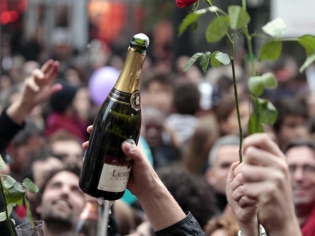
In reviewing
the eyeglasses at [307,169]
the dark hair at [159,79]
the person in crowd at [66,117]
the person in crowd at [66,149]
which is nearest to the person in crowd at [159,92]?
the dark hair at [159,79]

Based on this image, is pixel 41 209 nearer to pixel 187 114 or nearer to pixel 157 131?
pixel 157 131

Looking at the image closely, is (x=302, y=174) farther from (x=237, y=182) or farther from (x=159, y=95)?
(x=159, y=95)

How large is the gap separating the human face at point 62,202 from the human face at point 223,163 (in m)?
1.10

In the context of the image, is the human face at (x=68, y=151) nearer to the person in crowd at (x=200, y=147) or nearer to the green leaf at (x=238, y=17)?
the person in crowd at (x=200, y=147)

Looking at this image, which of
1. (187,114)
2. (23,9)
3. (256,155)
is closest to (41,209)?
(256,155)

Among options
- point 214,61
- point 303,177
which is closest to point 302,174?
point 303,177

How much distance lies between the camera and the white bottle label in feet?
5.41

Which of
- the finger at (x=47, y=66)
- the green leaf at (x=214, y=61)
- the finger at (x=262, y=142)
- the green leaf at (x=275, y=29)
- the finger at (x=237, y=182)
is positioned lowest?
the finger at (x=47, y=66)

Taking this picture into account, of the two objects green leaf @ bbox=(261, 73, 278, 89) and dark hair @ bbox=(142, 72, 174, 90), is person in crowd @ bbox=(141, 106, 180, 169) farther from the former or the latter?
green leaf @ bbox=(261, 73, 278, 89)

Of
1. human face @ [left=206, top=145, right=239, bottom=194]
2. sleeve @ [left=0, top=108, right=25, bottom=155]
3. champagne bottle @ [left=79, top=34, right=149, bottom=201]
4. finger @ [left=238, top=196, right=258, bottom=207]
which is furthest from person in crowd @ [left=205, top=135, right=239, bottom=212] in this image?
finger @ [left=238, top=196, right=258, bottom=207]

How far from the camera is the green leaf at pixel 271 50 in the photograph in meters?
1.24

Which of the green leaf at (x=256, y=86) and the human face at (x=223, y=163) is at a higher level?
the green leaf at (x=256, y=86)

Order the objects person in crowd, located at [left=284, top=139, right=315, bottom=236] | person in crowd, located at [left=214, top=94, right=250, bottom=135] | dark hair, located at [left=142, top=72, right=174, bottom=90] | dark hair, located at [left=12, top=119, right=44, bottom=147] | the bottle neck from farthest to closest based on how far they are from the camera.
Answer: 1. dark hair, located at [left=142, top=72, right=174, bottom=90]
2. person in crowd, located at [left=214, top=94, right=250, bottom=135]
3. dark hair, located at [left=12, top=119, right=44, bottom=147]
4. person in crowd, located at [left=284, top=139, right=315, bottom=236]
5. the bottle neck

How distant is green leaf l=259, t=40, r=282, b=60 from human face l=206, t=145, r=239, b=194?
2.95 m
